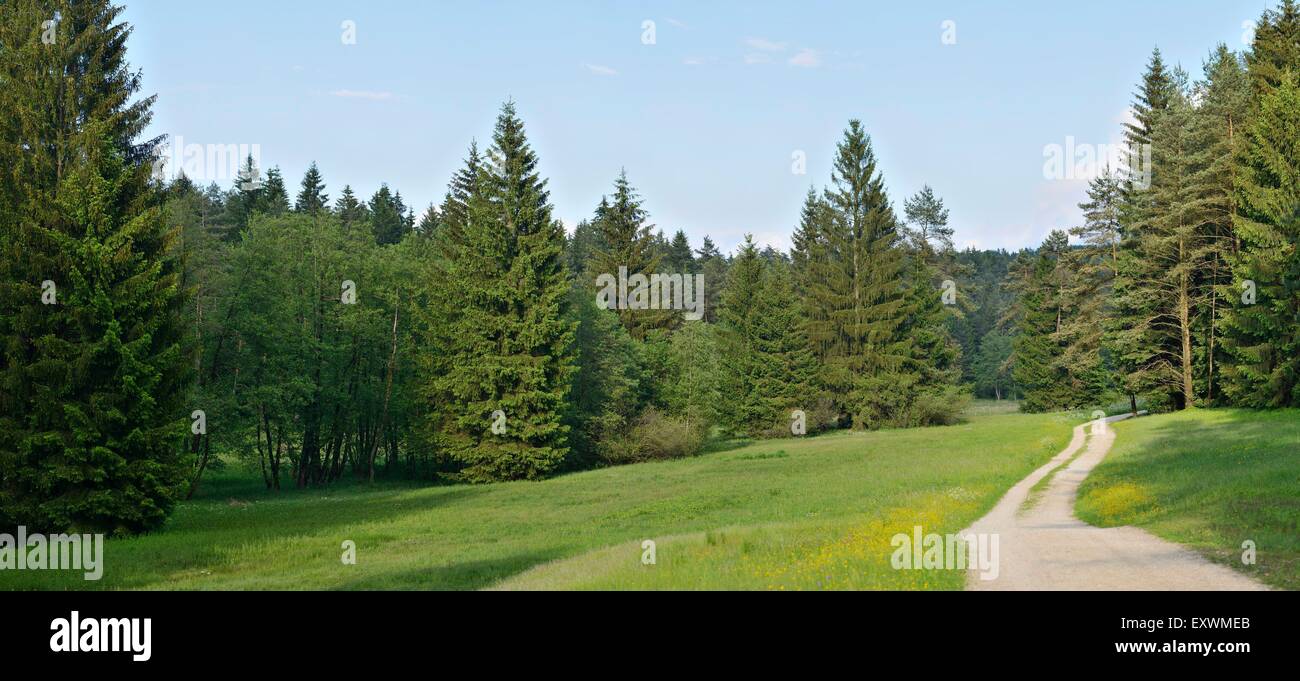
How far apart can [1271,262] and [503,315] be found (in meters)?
38.8

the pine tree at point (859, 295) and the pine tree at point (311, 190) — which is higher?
the pine tree at point (311, 190)

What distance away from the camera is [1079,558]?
541 inches

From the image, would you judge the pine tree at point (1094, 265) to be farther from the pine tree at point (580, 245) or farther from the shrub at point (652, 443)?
the pine tree at point (580, 245)

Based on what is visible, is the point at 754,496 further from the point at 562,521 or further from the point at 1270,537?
the point at 1270,537

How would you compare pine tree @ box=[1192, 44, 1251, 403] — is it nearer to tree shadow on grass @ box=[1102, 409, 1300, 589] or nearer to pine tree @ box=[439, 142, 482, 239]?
tree shadow on grass @ box=[1102, 409, 1300, 589]

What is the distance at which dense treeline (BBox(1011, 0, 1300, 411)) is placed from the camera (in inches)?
1529

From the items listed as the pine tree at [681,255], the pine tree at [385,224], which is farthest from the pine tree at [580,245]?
the pine tree at [385,224]

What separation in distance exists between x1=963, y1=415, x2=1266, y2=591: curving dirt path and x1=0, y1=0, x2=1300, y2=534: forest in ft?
79.3

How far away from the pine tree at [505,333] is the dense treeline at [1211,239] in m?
35.0

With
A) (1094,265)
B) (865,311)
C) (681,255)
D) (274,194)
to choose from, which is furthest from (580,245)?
(1094,265)

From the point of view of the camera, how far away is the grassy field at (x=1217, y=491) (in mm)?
14031

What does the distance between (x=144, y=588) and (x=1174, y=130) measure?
2204 inches
